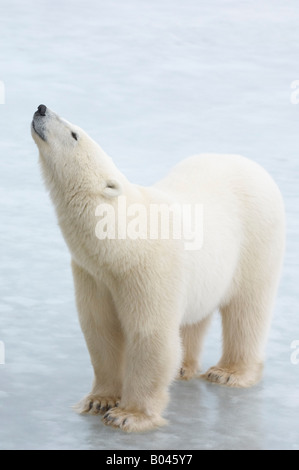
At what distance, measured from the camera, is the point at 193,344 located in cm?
507

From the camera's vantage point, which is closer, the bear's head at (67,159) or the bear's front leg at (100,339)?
the bear's head at (67,159)

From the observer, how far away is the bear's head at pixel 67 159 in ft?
13.7

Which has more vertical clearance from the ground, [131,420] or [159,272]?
[159,272]

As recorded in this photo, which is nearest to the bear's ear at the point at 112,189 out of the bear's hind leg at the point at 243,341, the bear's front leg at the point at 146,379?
the bear's front leg at the point at 146,379

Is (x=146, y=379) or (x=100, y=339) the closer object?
(x=146, y=379)

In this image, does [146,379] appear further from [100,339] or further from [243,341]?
[243,341]

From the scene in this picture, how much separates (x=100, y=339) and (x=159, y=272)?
1.38 feet

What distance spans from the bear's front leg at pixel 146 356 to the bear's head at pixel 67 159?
0.42 metres

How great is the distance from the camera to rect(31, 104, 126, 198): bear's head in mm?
4164

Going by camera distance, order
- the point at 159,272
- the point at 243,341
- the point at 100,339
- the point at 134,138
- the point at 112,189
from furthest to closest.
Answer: the point at 134,138
the point at 243,341
the point at 100,339
the point at 159,272
the point at 112,189

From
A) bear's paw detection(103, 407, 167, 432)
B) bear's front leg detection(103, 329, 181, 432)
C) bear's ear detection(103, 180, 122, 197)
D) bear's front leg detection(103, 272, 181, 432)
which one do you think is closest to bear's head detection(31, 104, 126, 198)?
bear's ear detection(103, 180, 122, 197)

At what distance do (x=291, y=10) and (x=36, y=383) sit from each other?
30.6ft

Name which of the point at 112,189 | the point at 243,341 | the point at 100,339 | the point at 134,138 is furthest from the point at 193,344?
the point at 134,138

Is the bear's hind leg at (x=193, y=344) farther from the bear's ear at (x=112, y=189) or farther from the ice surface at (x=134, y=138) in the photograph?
the bear's ear at (x=112, y=189)
